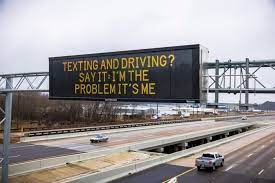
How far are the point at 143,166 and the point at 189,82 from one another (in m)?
18.8

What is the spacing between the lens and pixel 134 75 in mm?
19859

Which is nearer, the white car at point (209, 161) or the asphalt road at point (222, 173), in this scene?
the asphalt road at point (222, 173)

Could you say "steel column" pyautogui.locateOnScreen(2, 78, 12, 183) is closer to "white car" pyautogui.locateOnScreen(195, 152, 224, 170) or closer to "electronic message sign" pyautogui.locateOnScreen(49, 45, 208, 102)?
"electronic message sign" pyautogui.locateOnScreen(49, 45, 208, 102)

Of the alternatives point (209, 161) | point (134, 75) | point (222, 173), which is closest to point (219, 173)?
point (222, 173)

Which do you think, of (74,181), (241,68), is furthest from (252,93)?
(74,181)

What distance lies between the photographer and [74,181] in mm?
26094

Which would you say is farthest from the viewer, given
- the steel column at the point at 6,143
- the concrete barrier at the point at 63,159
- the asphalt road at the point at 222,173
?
the asphalt road at the point at 222,173

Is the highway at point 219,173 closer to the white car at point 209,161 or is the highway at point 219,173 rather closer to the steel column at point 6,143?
the white car at point 209,161

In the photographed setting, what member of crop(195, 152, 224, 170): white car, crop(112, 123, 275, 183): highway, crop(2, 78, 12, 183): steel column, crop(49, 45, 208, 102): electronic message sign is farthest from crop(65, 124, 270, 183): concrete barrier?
crop(49, 45, 208, 102): electronic message sign

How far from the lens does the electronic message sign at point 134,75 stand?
1844 cm

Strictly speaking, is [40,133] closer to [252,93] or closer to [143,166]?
[143,166]

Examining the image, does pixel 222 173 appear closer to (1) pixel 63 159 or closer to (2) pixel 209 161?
(2) pixel 209 161

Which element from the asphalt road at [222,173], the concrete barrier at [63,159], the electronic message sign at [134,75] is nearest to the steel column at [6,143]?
the concrete barrier at [63,159]

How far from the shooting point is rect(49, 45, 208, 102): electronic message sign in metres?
18.4
